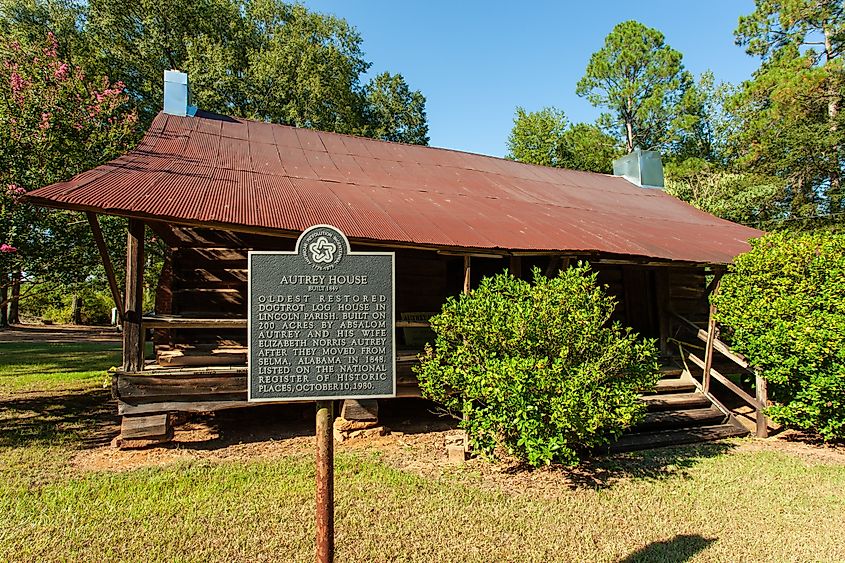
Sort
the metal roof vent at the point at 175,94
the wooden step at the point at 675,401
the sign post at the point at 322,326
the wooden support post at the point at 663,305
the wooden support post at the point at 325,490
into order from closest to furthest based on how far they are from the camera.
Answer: the wooden support post at the point at 325,490 → the sign post at the point at 322,326 → the wooden step at the point at 675,401 → the wooden support post at the point at 663,305 → the metal roof vent at the point at 175,94

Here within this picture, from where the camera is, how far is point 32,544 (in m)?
3.93

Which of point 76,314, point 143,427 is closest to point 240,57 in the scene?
point 76,314

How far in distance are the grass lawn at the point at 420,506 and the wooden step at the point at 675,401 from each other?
0.85 meters

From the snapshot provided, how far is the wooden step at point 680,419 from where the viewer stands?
7.25m

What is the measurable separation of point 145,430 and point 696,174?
25747mm

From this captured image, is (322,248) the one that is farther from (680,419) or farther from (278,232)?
(680,419)

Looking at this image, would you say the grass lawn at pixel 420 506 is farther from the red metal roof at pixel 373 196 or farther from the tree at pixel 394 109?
the tree at pixel 394 109

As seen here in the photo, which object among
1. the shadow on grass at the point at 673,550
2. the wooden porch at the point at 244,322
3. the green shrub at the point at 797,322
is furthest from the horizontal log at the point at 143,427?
the green shrub at the point at 797,322

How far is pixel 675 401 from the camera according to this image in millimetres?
7777

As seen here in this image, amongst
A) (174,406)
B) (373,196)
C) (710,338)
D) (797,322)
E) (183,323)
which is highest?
(373,196)

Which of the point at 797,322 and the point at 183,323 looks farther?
the point at 797,322

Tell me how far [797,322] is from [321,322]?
20.4 ft

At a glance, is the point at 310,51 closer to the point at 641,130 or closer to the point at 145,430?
the point at 641,130

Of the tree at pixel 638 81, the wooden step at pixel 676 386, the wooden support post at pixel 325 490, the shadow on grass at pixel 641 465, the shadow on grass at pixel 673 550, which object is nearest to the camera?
the wooden support post at pixel 325 490
